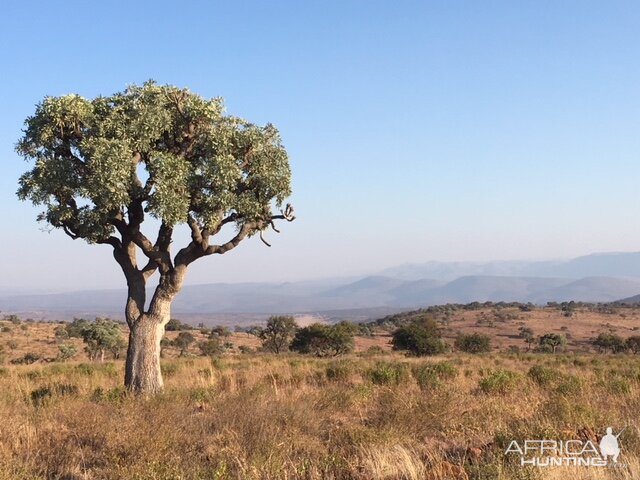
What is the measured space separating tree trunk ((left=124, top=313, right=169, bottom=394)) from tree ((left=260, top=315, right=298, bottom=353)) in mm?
37095

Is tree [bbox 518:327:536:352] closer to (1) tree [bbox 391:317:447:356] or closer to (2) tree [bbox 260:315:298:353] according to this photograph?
(1) tree [bbox 391:317:447:356]

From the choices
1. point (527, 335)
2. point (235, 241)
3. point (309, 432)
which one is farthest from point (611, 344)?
point (309, 432)

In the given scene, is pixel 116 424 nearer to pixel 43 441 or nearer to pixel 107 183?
pixel 43 441

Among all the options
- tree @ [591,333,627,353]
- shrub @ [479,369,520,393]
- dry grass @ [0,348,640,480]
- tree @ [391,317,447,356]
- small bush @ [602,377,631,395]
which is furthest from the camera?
tree @ [591,333,627,353]

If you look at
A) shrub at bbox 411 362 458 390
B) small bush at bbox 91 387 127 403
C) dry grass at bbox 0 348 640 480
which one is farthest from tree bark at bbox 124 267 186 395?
shrub at bbox 411 362 458 390

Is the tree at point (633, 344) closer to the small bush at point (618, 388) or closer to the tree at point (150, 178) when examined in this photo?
the small bush at point (618, 388)

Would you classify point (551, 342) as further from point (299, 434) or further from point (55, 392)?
point (55, 392)

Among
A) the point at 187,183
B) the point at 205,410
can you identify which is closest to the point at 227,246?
the point at 187,183

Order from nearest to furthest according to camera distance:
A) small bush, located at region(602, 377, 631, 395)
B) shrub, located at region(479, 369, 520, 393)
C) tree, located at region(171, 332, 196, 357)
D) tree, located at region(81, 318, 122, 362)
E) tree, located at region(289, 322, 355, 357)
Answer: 1. small bush, located at region(602, 377, 631, 395)
2. shrub, located at region(479, 369, 520, 393)
3. tree, located at region(81, 318, 122, 362)
4. tree, located at region(289, 322, 355, 357)
5. tree, located at region(171, 332, 196, 357)

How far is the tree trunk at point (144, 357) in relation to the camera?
1232 centimetres

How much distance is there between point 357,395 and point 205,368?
32.8ft

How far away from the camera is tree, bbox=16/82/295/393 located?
11.9m

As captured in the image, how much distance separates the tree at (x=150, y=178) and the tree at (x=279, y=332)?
36.9 m

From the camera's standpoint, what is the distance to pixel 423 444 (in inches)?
308
